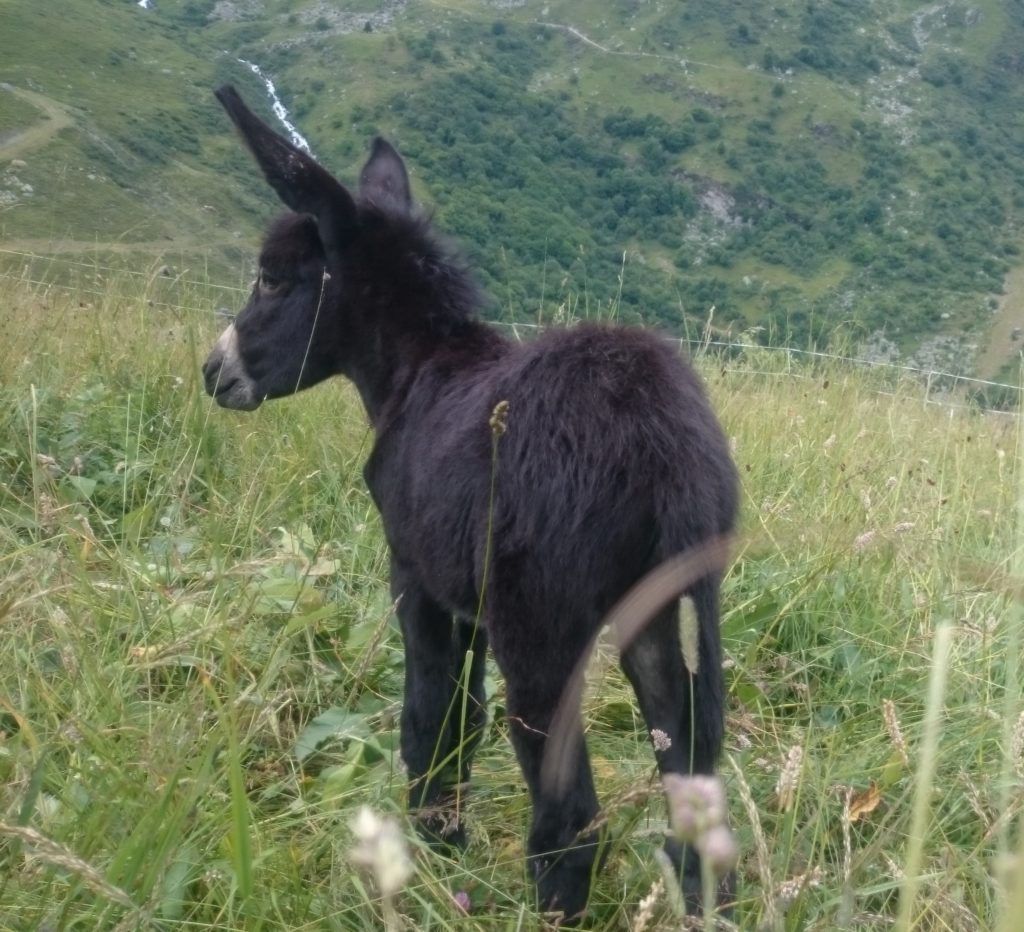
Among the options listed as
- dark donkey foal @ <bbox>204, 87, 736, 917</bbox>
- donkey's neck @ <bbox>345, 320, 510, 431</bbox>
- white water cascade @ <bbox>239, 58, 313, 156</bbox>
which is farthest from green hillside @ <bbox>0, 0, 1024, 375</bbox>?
dark donkey foal @ <bbox>204, 87, 736, 917</bbox>

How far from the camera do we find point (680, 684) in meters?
2.16

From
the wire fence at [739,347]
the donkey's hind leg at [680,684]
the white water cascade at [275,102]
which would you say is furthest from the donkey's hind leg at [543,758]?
the white water cascade at [275,102]

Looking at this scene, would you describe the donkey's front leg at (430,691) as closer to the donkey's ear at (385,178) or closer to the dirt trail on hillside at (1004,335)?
the donkey's ear at (385,178)

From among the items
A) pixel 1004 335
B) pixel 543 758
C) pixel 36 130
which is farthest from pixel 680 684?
pixel 36 130

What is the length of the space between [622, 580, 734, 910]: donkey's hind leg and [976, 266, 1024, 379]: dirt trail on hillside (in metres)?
10.8

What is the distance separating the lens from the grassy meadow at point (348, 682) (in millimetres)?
1685

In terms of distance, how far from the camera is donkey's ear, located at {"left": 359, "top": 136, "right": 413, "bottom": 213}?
347 centimetres

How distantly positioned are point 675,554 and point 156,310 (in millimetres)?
4657

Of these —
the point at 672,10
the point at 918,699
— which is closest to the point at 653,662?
the point at 918,699

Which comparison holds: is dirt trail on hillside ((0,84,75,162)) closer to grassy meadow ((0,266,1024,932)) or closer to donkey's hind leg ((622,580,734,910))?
grassy meadow ((0,266,1024,932))

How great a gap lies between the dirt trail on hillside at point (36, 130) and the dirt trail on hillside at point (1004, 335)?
21206mm

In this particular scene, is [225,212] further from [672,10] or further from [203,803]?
[672,10]

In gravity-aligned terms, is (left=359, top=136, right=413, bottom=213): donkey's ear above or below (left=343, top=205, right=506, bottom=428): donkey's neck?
above

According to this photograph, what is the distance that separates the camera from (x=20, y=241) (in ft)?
25.3
